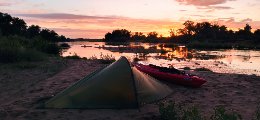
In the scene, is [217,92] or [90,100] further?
[217,92]

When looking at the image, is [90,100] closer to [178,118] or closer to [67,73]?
[178,118]

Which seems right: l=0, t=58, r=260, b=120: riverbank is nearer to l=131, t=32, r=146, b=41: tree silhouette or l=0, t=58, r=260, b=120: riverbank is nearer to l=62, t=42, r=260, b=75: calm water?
l=62, t=42, r=260, b=75: calm water

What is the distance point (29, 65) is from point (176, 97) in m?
9.71

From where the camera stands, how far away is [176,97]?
38.2ft

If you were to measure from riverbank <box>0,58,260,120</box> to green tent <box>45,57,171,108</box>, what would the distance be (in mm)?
220

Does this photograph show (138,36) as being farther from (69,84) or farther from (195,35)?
(69,84)

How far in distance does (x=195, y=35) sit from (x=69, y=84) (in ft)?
352

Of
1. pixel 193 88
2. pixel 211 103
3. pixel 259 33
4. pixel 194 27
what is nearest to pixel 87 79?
pixel 211 103

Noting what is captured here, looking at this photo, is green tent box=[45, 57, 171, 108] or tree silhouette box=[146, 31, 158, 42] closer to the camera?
green tent box=[45, 57, 171, 108]

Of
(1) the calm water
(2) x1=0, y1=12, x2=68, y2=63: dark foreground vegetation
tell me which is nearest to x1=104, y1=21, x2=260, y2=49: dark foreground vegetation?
(1) the calm water

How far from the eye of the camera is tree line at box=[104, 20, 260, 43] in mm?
99637

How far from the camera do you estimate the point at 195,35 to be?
117312 mm

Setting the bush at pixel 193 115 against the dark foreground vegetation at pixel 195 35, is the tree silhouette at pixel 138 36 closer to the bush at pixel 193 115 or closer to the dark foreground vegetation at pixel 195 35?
the dark foreground vegetation at pixel 195 35

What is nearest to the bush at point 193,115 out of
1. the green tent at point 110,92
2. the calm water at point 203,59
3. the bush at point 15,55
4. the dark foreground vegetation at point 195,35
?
the green tent at point 110,92
